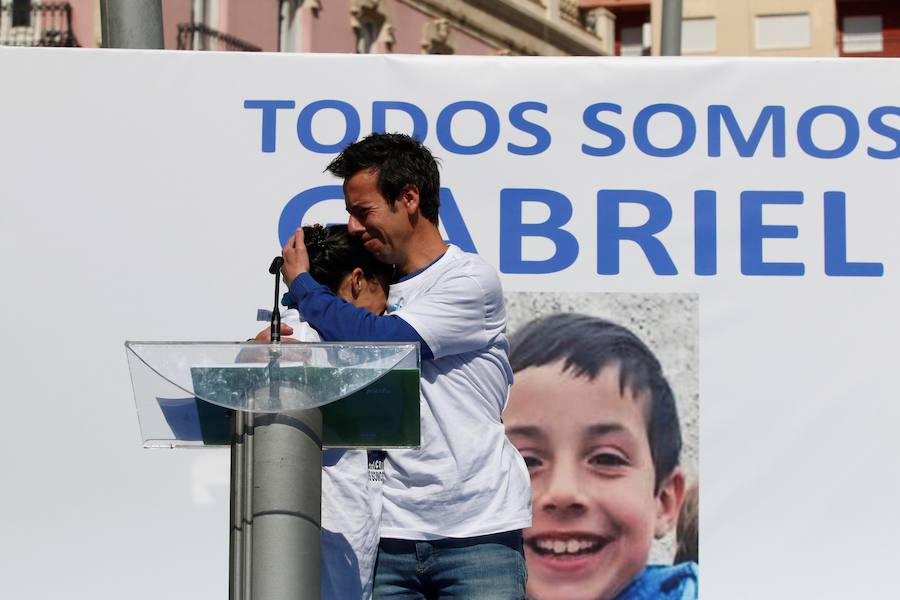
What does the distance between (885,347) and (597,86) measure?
1041 millimetres

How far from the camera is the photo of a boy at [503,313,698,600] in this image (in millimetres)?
4652

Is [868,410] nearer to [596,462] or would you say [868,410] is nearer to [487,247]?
[596,462]

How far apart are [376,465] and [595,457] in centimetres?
121

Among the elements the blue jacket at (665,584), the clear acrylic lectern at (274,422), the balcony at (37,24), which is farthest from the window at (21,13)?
the clear acrylic lectern at (274,422)

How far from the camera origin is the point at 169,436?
3021 millimetres

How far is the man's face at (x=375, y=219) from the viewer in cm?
364

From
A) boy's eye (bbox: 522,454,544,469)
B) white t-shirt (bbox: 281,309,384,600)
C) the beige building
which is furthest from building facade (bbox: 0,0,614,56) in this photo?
white t-shirt (bbox: 281,309,384,600)

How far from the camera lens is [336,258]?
12.4 ft

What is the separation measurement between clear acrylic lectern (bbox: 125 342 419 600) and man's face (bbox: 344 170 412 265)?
75 centimetres

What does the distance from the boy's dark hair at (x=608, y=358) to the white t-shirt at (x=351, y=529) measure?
115cm

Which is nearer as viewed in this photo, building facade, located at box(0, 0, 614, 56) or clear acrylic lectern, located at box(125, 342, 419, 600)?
clear acrylic lectern, located at box(125, 342, 419, 600)

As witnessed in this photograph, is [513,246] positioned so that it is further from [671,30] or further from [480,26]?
[480,26]

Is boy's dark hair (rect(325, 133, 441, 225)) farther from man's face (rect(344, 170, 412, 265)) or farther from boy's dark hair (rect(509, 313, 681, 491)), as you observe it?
boy's dark hair (rect(509, 313, 681, 491))

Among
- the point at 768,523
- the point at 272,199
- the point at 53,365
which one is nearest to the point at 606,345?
the point at 768,523
